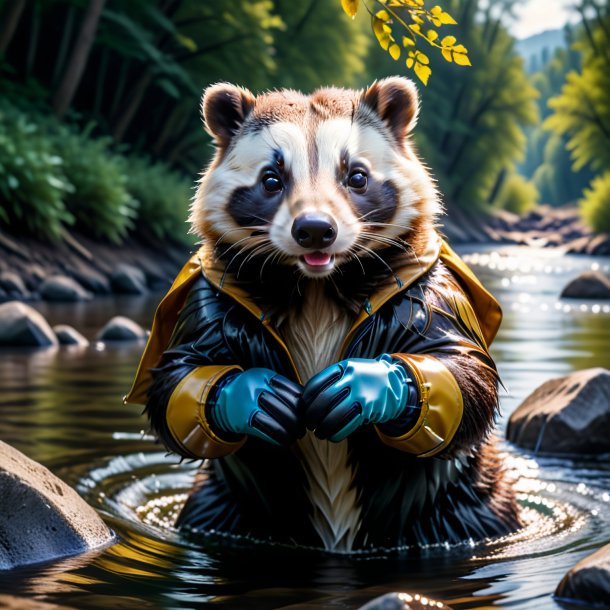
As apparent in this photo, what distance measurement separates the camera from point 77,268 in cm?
1977

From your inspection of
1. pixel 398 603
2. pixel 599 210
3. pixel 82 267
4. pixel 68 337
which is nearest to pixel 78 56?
pixel 82 267

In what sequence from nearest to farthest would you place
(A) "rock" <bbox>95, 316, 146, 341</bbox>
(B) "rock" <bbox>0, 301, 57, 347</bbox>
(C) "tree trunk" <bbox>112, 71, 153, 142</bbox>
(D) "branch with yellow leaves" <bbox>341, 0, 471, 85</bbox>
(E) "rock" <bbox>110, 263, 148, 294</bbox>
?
(D) "branch with yellow leaves" <bbox>341, 0, 471, 85</bbox>, (B) "rock" <bbox>0, 301, 57, 347</bbox>, (A) "rock" <bbox>95, 316, 146, 341</bbox>, (E) "rock" <bbox>110, 263, 148, 294</bbox>, (C) "tree trunk" <bbox>112, 71, 153, 142</bbox>

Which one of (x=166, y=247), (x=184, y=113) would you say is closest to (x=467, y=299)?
(x=166, y=247)

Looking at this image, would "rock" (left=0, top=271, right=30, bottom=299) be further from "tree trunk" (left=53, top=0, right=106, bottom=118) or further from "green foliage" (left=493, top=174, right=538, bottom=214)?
"green foliage" (left=493, top=174, right=538, bottom=214)

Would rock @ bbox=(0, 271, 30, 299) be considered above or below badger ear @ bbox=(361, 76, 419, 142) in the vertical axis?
below

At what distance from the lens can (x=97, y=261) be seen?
823 inches

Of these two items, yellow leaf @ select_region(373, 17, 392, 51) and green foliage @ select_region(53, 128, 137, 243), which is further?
green foliage @ select_region(53, 128, 137, 243)

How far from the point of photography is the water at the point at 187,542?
13.6 feet

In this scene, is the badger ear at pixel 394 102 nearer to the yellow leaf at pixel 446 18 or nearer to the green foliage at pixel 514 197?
the yellow leaf at pixel 446 18

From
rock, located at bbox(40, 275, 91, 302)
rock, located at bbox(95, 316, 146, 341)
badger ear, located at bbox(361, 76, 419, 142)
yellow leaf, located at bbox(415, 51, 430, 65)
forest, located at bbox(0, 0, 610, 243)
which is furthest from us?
forest, located at bbox(0, 0, 610, 243)

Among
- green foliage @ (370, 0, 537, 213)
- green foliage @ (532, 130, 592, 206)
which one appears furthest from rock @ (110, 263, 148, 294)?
green foliage @ (532, 130, 592, 206)

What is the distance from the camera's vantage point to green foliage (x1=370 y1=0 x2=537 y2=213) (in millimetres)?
47656

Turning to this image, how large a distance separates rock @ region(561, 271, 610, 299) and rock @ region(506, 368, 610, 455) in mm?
12064

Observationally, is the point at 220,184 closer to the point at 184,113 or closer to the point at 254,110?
the point at 254,110
